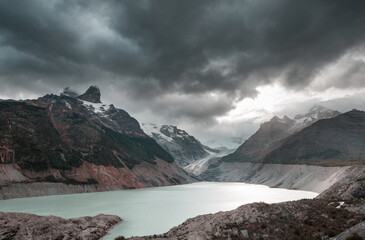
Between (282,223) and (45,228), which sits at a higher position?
(282,223)

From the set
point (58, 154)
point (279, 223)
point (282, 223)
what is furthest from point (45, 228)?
point (58, 154)

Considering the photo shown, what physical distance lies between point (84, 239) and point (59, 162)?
99.7 meters

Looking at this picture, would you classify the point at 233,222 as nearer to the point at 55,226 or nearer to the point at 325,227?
the point at 325,227

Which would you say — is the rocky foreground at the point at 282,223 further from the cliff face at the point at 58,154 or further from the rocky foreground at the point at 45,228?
the cliff face at the point at 58,154

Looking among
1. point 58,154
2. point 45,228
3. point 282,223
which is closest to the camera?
point 282,223

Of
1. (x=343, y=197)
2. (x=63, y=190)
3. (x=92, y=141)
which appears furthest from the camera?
(x=92, y=141)

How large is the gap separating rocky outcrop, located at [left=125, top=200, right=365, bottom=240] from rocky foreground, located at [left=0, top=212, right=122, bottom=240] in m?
13.4

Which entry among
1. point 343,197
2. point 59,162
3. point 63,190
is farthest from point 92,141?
point 343,197

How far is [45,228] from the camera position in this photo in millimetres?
37531

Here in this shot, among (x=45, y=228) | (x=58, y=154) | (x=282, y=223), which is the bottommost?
(x=45, y=228)

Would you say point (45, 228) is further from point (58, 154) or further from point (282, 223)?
point (58, 154)

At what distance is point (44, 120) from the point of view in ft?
503

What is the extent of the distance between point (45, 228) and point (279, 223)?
102 feet

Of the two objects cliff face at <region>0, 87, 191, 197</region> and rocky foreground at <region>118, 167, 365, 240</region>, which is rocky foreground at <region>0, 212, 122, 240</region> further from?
cliff face at <region>0, 87, 191, 197</region>
